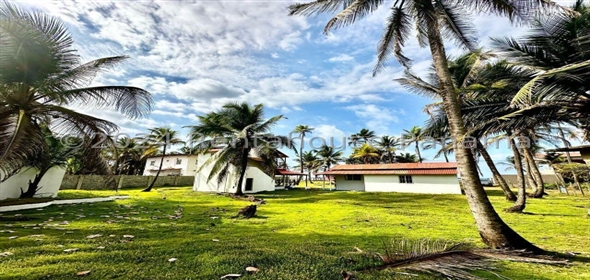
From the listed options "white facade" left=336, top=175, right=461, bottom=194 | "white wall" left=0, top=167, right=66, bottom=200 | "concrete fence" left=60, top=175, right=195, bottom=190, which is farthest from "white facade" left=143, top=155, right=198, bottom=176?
"white facade" left=336, top=175, right=461, bottom=194

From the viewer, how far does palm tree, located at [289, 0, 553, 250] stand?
482 cm

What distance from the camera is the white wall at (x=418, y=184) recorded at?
2266 centimetres

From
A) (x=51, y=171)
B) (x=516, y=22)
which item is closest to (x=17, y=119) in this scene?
(x=51, y=171)

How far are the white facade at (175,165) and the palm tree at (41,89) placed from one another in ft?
97.8

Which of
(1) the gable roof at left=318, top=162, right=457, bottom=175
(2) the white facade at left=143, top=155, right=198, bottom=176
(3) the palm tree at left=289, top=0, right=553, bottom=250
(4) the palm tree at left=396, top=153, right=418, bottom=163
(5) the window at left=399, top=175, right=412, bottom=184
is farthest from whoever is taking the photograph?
(4) the palm tree at left=396, top=153, right=418, bottom=163

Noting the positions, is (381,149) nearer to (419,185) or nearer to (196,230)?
(419,185)

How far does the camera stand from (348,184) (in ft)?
95.6

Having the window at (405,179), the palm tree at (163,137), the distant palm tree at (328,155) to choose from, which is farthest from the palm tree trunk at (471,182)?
the distant palm tree at (328,155)

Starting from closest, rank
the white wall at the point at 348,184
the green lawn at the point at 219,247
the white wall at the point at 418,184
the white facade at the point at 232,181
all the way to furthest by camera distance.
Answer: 1. the green lawn at the point at 219,247
2. the white facade at the point at 232,181
3. the white wall at the point at 418,184
4. the white wall at the point at 348,184

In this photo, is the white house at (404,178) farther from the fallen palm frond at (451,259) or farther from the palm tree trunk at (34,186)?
the palm tree trunk at (34,186)

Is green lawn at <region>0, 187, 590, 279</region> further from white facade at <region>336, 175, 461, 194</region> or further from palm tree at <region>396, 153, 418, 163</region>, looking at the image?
palm tree at <region>396, 153, 418, 163</region>

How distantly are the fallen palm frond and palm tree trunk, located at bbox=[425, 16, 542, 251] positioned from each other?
1.12 ft

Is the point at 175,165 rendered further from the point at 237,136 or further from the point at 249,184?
the point at 237,136

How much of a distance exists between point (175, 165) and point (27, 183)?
25732 mm
